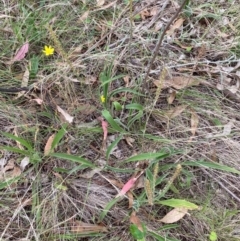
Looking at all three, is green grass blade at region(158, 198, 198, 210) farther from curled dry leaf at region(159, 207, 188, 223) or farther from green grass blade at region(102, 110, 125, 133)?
green grass blade at region(102, 110, 125, 133)

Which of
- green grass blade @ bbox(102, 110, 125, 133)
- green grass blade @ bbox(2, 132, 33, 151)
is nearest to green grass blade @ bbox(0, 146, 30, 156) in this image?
green grass blade @ bbox(2, 132, 33, 151)

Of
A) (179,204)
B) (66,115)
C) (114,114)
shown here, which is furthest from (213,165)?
(66,115)

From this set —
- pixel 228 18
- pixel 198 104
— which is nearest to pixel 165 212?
pixel 198 104

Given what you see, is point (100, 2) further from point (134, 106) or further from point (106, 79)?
point (134, 106)

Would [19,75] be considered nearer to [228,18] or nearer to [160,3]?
[160,3]

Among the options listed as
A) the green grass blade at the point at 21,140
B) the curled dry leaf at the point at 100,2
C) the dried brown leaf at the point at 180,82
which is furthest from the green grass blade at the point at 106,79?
the curled dry leaf at the point at 100,2

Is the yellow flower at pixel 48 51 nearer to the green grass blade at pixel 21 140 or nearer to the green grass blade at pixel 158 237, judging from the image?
the green grass blade at pixel 21 140
